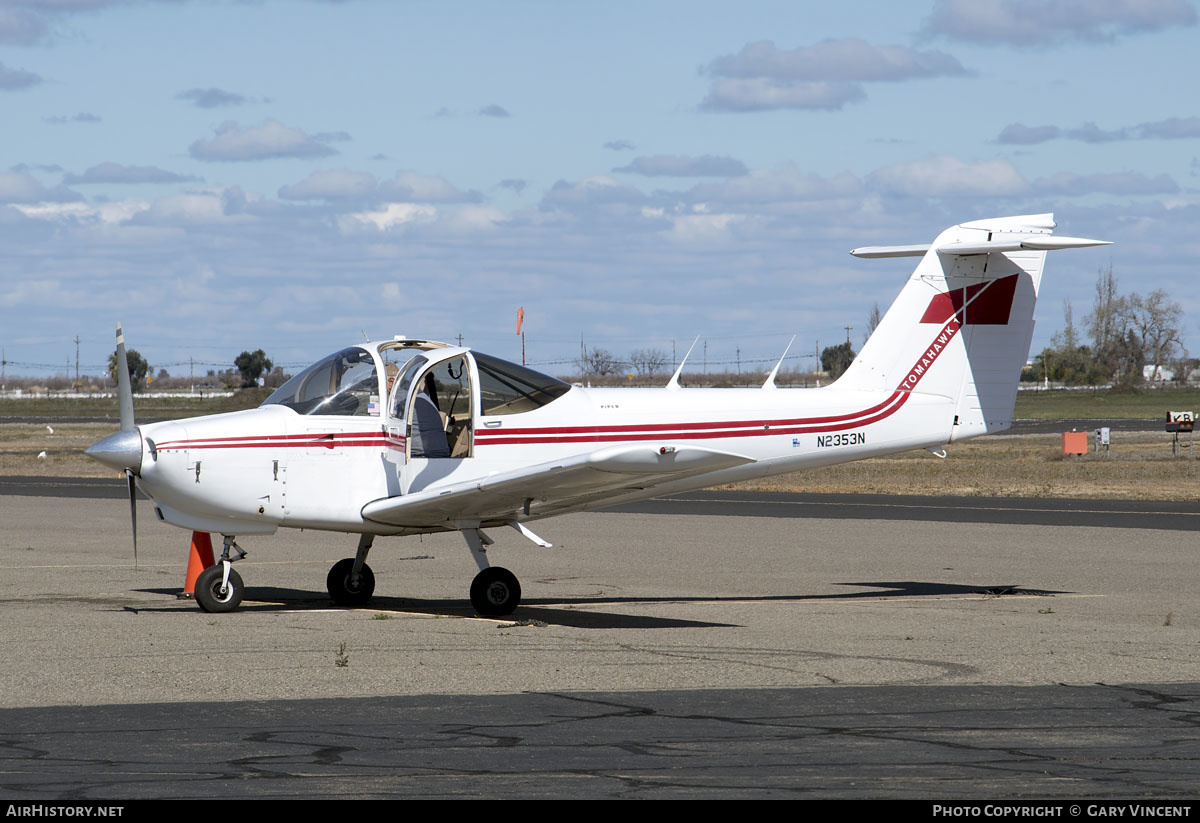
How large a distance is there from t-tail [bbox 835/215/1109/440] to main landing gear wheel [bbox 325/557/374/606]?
5.14 metres

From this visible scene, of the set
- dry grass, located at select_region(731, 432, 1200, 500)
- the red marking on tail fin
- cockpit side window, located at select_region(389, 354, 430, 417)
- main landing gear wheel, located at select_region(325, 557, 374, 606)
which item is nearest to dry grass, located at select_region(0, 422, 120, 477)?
dry grass, located at select_region(731, 432, 1200, 500)

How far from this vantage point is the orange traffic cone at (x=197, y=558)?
44.5ft

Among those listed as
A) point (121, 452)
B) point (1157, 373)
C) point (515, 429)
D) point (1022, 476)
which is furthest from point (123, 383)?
point (1157, 373)

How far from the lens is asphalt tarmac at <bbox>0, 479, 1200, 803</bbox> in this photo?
611cm

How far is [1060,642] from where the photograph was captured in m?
10.6

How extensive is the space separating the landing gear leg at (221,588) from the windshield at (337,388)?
1.36 m

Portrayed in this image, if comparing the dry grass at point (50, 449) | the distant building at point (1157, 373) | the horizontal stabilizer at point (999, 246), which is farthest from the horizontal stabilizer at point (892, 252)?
the distant building at point (1157, 373)

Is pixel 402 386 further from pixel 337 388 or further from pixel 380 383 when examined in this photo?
pixel 337 388

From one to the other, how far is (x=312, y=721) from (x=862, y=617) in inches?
242

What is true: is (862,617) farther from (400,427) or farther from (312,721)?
(312,721)

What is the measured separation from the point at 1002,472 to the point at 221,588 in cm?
2832

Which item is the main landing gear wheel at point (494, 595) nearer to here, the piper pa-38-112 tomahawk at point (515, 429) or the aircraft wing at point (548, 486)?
the piper pa-38-112 tomahawk at point (515, 429)

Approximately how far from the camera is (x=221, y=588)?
12016mm

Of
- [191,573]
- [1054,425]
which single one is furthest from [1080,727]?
[1054,425]
